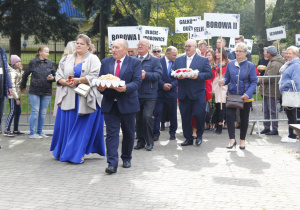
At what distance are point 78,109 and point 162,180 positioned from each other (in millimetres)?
2208

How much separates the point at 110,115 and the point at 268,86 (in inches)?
236

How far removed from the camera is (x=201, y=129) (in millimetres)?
11312

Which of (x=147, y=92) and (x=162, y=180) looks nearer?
(x=162, y=180)

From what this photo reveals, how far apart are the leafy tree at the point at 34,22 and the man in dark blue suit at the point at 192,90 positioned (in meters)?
15.2

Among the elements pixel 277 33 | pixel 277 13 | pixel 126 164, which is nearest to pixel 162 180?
pixel 126 164

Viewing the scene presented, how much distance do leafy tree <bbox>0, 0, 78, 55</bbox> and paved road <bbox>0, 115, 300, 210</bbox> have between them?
1478 centimetres

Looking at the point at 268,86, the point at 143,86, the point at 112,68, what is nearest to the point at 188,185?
the point at 112,68

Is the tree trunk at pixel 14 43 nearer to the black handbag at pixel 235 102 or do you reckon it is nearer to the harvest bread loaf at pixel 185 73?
the harvest bread loaf at pixel 185 73

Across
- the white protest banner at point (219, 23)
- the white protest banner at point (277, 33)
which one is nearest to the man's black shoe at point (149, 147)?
the white protest banner at point (219, 23)

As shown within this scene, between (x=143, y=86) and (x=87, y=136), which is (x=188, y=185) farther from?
(x=143, y=86)

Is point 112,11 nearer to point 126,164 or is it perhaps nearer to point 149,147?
point 149,147

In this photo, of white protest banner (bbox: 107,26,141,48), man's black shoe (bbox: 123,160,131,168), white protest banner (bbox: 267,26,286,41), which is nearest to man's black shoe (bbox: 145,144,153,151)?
man's black shoe (bbox: 123,160,131,168)

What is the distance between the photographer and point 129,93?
8.45 metres

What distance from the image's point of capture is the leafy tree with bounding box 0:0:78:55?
2495cm
